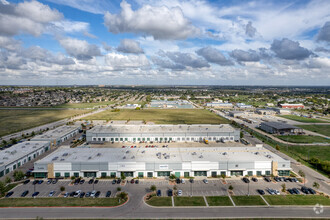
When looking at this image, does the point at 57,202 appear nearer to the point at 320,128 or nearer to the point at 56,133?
the point at 56,133

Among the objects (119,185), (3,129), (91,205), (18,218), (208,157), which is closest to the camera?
(18,218)

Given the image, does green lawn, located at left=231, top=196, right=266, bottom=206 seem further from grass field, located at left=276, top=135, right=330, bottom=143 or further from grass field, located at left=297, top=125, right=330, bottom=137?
grass field, located at left=297, top=125, right=330, bottom=137

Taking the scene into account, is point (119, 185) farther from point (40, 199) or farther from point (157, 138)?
point (157, 138)

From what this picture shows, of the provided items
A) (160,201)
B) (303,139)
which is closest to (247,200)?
(160,201)

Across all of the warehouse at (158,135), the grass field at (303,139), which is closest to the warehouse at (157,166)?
the warehouse at (158,135)

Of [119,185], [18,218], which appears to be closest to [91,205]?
[119,185]

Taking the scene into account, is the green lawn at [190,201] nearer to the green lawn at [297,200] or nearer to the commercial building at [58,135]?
the green lawn at [297,200]
